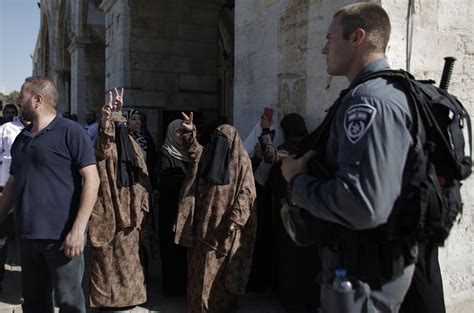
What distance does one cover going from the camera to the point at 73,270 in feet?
8.77

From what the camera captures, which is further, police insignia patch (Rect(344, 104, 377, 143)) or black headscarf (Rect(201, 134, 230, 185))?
black headscarf (Rect(201, 134, 230, 185))

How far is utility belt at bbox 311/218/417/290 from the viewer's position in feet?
5.23

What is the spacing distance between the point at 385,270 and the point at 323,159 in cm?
47

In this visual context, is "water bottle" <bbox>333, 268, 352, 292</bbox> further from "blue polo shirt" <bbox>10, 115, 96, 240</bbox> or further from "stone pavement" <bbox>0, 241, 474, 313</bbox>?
"stone pavement" <bbox>0, 241, 474, 313</bbox>

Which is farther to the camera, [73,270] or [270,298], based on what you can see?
[270,298]

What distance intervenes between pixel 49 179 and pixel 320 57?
2349 millimetres

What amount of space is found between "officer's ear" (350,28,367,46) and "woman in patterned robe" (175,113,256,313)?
1.75m

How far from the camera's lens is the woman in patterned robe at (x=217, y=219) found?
11.0 feet

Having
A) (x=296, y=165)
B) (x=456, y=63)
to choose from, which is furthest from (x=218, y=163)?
(x=456, y=63)

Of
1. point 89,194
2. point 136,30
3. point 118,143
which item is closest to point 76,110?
point 136,30

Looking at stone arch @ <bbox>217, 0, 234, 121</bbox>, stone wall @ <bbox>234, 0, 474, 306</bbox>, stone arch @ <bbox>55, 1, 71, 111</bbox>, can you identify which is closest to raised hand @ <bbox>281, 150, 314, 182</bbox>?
stone wall @ <bbox>234, 0, 474, 306</bbox>

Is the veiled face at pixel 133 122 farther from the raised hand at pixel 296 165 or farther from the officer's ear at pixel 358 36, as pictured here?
the officer's ear at pixel 358 36

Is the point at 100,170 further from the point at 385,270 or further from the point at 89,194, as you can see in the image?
the point at 385,270

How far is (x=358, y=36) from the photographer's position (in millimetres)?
1716
